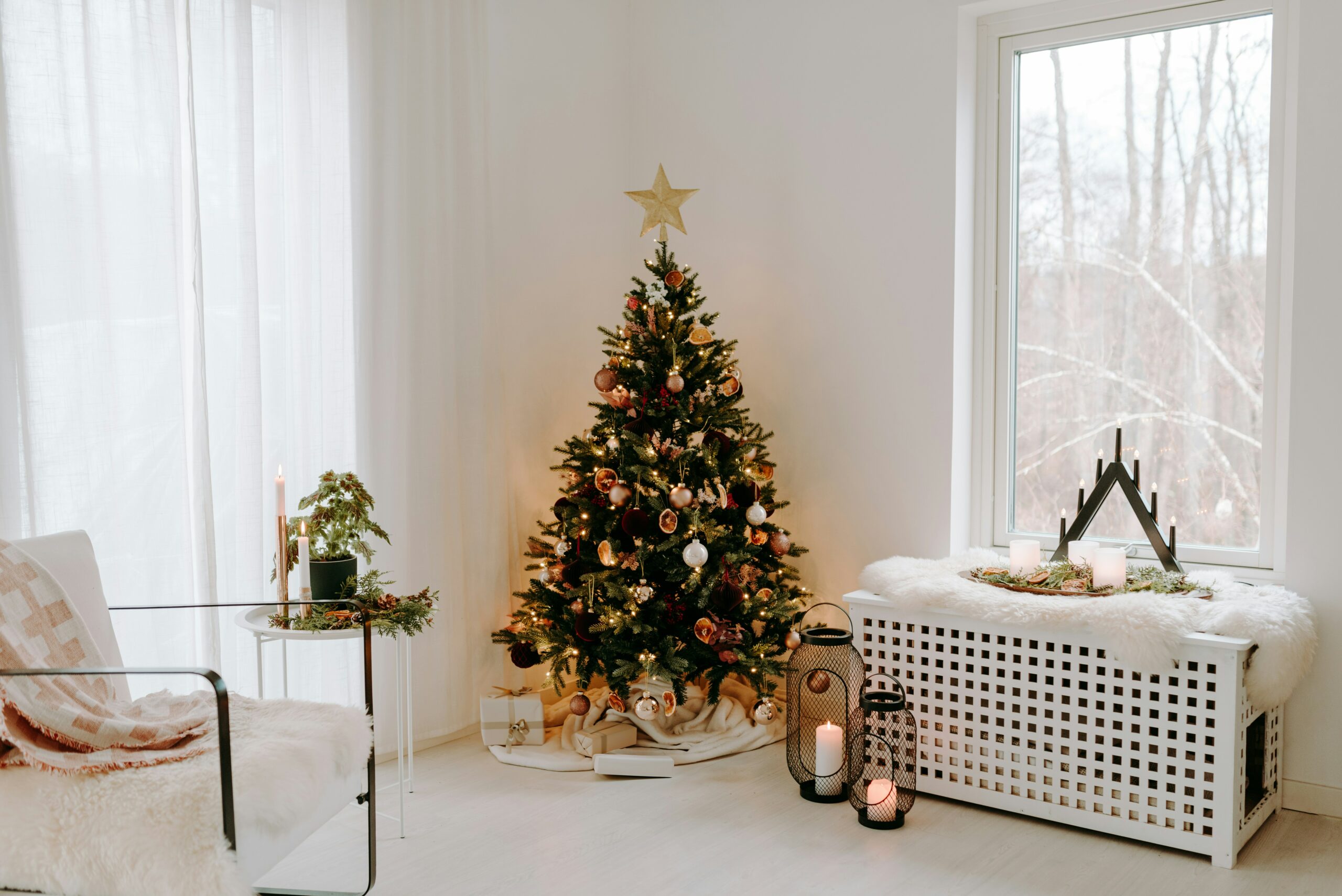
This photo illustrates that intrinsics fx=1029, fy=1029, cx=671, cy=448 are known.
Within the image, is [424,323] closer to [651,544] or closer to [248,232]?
[248,232]

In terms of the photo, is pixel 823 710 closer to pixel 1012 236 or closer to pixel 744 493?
pixel 744 493

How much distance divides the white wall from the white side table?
37cm

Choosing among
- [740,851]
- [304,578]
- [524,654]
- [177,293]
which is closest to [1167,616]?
[740,851]

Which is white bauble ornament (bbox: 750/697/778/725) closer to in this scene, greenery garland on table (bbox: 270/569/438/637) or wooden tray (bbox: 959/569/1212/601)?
wooden tray (bbox: 959/569/1212/601)

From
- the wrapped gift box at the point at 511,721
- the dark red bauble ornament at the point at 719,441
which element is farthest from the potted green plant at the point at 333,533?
the dark red bauble ornament at the point at 719,441

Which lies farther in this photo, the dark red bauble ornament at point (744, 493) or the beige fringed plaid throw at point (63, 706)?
the dark red bauble ornament at point (744, 493)

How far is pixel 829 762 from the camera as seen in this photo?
2.78m

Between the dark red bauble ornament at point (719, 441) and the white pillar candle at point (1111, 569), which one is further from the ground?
the dark red bauble ornament at point (719, 441)

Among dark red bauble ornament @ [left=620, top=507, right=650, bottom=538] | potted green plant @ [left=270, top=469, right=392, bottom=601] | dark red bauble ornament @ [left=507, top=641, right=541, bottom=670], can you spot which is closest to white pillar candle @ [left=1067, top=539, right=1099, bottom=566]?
dark red bauble ornament @ [left=620, top=507, right=650, bottom=538]

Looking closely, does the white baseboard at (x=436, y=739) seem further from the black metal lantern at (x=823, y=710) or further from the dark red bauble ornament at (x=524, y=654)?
the black metal lantern at (x=823, y=710)

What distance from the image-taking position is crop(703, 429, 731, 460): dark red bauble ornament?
3189 mm

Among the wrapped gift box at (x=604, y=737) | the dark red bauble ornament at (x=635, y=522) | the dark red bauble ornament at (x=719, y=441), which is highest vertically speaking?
the dark red bauble ornament at (x=719, y=441)

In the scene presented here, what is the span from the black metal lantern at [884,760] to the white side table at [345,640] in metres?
1.17

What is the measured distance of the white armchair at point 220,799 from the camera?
1615 millimetres
